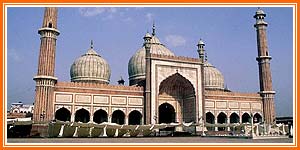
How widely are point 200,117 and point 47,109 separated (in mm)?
8905

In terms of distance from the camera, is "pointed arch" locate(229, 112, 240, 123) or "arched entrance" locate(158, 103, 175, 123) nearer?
"arched entrance" locate(158, 103, 175, 123)

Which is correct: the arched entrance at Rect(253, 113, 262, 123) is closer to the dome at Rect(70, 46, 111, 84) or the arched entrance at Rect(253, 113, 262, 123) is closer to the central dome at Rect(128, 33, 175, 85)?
the central dome at Rect(128, 33, 175, 85)

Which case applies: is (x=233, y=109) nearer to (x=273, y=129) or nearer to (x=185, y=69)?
(x=185, y=69)

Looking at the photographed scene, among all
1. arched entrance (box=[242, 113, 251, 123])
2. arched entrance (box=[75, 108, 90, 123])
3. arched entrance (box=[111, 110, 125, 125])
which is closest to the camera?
arched entrance (box=[75, 108, 90, 123])

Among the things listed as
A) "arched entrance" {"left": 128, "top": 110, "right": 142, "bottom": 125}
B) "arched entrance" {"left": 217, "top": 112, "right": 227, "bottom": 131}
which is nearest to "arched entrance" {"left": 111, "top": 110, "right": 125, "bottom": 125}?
"arched entrance" {"left": 128, "top": 110, "right": 142, "bottom": 125}

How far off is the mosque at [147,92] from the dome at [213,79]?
2.4 inches

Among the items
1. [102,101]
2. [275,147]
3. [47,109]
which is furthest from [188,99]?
[275,147]

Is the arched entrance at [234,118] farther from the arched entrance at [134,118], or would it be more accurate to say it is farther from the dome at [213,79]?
the arched entrance at [134,118]

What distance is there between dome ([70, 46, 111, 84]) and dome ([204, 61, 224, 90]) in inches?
311

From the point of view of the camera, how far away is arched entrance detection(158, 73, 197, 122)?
19750 millimetres

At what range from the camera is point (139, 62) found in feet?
74.5

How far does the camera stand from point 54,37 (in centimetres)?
1694

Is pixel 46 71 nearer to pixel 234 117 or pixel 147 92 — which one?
pixel 147 92

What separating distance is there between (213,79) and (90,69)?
9822 mm
